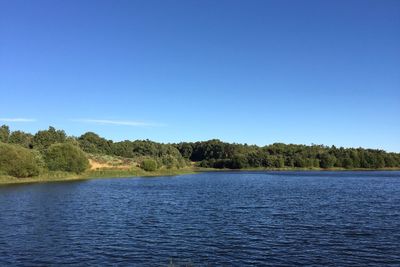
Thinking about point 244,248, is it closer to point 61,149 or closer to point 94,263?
point 94,263

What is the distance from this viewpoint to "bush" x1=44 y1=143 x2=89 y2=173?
402 feet

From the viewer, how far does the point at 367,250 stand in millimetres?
30641

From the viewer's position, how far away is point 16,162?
338ft

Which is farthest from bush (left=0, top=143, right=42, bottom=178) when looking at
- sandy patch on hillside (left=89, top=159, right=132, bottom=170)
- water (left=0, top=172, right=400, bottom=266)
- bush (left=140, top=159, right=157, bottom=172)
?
bush (left=140, top=159, right=157, bottom=172)

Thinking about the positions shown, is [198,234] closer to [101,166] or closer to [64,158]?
[64,158]

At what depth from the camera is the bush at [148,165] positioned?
17312 cm

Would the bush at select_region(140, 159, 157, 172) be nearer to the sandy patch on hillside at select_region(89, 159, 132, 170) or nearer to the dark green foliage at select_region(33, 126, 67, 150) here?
the sandy patch on hillside at select_region(89, 159, 132, 170)

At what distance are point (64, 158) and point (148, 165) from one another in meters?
51.4

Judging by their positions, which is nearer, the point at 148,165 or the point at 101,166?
the point at 101,166

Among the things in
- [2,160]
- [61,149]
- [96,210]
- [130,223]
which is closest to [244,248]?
[130,223]

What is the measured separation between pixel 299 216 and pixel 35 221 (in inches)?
1103

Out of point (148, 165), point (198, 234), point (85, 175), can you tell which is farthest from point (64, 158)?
point (198, 234)

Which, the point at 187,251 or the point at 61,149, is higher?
the point at 61,149

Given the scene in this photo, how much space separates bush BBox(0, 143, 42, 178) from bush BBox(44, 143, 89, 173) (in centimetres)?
1253
